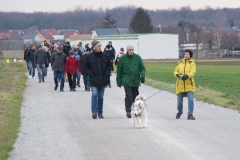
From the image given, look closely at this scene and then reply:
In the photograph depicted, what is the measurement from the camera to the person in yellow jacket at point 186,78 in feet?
52.0

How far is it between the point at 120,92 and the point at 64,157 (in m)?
14.5

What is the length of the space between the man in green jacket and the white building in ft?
247

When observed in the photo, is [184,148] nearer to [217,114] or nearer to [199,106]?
[217,114]

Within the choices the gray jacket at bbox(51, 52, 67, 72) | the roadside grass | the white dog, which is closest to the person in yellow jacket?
the white dog

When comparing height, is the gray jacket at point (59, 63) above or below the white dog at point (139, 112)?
above

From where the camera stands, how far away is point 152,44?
95188mm

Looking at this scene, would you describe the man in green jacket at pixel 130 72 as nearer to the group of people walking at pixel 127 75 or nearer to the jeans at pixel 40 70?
the group of people walking at pixel 127 75

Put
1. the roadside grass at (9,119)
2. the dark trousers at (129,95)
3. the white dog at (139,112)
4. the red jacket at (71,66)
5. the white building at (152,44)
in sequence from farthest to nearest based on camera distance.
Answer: the white building at (152,44)
the red jacket at (71,66)
the dark trousers at (129,95)
the white dog at (139,112)
the roadside grass at (9,119)

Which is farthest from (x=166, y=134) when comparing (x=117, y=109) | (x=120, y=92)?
(x=120, y=92)

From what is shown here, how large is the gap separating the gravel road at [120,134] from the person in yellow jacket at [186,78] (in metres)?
0.37

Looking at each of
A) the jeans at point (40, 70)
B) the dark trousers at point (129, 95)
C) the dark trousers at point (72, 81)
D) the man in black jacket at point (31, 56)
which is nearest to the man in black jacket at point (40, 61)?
the jeans at point (40, 70)

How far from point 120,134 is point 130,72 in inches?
115

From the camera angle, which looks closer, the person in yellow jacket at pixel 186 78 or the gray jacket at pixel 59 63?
the person in yellow jacket at pixel 186 78

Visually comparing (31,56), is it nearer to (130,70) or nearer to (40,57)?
(40,57)
